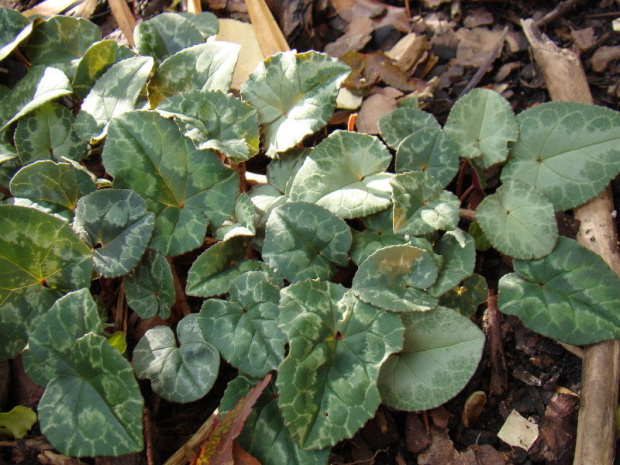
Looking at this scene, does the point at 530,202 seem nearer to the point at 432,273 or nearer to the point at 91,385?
the point at 432,273

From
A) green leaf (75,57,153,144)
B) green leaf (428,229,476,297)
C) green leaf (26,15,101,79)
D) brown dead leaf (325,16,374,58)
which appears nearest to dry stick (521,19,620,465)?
green leaf (428,229,476,297)

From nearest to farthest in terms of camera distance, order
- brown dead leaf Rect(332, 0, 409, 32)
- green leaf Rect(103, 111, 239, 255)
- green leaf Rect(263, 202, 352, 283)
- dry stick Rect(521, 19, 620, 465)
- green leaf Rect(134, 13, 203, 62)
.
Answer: dry stick Rect(521, 19, 620, 465)
green leaf Rect(263, 202, 352, 283)
green leaf Rect(103, 111, 239, 255)
green leaf Rect(134, 13, 203, 62)
brown dead leaf Rect(332, 0, 409, 32)

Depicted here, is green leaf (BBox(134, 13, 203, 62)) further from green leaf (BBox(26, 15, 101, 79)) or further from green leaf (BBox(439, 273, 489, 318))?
green leaf (BBox(439, 273, 489, 318))

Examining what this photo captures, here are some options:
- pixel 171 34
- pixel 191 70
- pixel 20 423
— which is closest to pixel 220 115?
pixel 191 70

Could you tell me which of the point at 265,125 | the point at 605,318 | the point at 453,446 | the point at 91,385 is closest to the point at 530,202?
the point at 605,318

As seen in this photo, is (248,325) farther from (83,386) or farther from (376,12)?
(376,12)

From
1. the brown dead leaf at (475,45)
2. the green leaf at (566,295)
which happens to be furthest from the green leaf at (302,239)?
the brown dead leaf at (475,45)

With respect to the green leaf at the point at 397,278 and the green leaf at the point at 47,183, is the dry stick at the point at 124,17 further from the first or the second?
the green leaf at the point at 397,278
